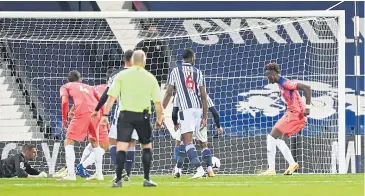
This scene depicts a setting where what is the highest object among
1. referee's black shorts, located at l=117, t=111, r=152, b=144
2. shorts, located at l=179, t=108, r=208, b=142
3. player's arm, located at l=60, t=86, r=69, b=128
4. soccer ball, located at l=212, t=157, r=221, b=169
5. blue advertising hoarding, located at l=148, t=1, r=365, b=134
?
blue advertising hoarding, located at l=148, t=1, r=365, b=134

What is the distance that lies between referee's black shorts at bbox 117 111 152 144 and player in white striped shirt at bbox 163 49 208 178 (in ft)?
8.83

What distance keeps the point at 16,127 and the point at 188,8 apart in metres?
4.89

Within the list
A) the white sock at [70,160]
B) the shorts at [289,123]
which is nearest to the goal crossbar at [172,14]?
the shorts at [289,123]

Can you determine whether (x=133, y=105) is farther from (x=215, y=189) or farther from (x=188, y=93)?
(x=188, y=93)

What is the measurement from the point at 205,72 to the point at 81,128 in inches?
255

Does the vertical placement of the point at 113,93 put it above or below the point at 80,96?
below

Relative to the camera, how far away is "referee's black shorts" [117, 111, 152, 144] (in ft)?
38.5

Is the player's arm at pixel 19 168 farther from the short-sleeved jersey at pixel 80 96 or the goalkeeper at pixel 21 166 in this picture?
the short-sleeved jersey at pixel 80 96

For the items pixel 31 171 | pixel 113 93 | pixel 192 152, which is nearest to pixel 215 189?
pixel 113 93

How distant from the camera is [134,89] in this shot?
11797mm

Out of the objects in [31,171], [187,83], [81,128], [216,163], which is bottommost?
[31,171]

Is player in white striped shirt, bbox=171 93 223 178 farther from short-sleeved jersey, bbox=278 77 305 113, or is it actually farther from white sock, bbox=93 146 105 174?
short-sleeved jersey, bbox=278 77 305 113

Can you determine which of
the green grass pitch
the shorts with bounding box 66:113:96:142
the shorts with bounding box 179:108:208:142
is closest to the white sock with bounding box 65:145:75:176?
the shorts with bounding box 66:113:96:142

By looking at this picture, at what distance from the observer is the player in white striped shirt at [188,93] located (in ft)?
47.5
